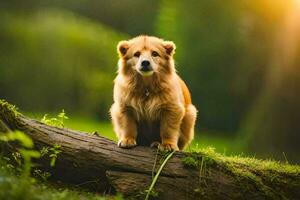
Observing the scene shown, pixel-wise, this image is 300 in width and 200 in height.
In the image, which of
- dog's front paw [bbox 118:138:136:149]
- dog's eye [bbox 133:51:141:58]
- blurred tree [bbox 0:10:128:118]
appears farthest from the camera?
blurred tree [bbox 0:10:128:118]

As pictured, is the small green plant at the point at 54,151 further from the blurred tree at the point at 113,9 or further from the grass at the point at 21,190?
the blurred tree at the point at 113,9

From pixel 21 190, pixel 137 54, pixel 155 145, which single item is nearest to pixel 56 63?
pixel 137 54

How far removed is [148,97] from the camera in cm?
723

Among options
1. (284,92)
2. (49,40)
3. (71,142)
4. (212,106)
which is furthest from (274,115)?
(71,142)

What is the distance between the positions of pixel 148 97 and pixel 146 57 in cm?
40

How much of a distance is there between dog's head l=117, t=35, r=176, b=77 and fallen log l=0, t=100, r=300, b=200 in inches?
37.4

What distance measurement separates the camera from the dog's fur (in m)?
7.14

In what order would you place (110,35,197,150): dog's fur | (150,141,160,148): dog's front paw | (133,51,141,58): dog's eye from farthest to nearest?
(133,51,141,58): dog's eye → (110,35,197,150): dog's fur → (150,141,160,148): dog's front paw

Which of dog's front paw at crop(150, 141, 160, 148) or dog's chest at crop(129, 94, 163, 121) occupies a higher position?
dog's chest at crop(129, 94, 163, 121)

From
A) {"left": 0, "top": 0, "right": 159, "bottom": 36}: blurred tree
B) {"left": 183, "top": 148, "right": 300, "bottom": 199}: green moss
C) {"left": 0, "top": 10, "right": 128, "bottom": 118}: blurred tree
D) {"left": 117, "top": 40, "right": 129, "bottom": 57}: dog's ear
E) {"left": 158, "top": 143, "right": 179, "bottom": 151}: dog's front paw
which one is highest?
{"left": 0, "top": 0, "right": 159, "bottom": 36}: blurred tree

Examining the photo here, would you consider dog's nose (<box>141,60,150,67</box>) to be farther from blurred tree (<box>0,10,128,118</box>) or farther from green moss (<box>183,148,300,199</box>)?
blurred tree (<box>0,10,128,118</box>)

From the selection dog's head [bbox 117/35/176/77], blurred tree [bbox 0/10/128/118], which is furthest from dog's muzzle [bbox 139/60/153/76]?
blurred tree [bbox 0/10/128/118]

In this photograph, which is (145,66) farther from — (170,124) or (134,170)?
(134,170)

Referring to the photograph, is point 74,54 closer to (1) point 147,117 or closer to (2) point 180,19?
(2) point 180,19
